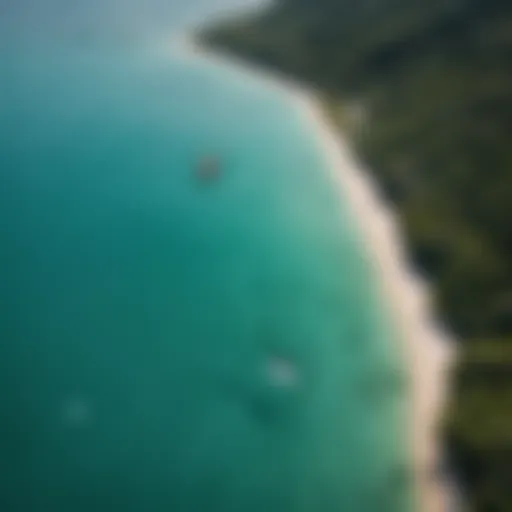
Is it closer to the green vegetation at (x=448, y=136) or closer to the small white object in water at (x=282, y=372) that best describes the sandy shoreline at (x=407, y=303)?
the green vegetation at (x=448, y=136)

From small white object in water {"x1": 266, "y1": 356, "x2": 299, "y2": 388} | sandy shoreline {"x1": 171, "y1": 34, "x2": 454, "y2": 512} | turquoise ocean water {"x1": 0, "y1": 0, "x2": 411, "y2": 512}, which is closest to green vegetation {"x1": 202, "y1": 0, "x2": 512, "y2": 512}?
sandy shoreline {"x1": 171, "y1": 34, "x2": 454, "y2": 512}

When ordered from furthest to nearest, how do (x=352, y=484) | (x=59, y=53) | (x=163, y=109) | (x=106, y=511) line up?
1. (x=59, y=53)
2. (x=163, y=109)
3. (x=352, y=484)
4. (x=106, y=511)

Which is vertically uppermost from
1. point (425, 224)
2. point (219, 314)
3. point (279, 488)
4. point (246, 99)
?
point (246, 99)

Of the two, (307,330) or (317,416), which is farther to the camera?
(307,330)

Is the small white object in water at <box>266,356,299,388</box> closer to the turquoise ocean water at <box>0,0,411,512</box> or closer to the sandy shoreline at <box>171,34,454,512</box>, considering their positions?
the turquoise ocean water at <box>0,0,411,512</box>

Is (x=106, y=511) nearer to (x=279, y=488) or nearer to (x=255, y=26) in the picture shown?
(x=279, y=488)

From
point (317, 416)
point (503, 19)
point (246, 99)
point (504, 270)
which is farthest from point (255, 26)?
point (317, 416)
